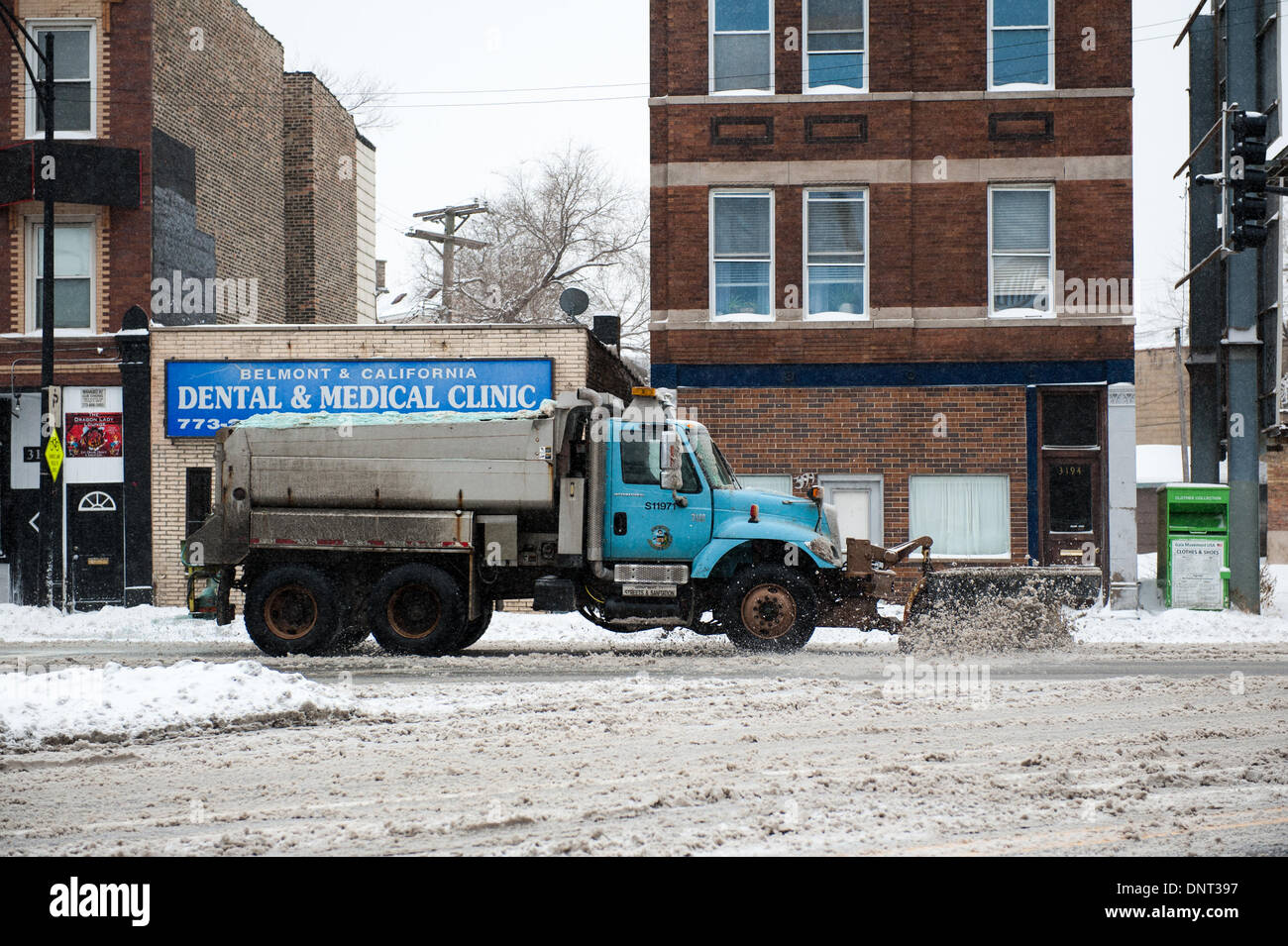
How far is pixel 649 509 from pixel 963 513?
8.84 meters

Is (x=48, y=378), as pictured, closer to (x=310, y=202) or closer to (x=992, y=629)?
(x=310, y=202)

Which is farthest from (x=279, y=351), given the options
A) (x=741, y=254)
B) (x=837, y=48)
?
(x=837, y=48)

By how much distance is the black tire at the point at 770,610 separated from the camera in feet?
49.2

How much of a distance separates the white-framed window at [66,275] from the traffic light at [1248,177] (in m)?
18.1

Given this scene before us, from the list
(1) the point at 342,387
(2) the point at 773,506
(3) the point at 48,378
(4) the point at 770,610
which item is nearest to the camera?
(4) the point at 770,610

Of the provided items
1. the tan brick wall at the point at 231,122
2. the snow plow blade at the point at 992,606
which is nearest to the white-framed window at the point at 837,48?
the snow plow blade at the point at 992,606

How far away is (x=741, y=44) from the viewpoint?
22922 millimetres

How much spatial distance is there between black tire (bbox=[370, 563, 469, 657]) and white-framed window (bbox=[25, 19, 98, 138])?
41.9ft

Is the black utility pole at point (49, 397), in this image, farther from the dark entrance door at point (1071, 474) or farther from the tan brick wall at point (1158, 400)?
the tan brick wall at point (1158, 400)

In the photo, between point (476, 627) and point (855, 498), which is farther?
point (855, 498)

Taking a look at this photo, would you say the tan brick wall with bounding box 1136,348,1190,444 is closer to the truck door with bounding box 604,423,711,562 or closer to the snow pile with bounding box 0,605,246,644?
the snow pile with bounding box 0,605,246,644

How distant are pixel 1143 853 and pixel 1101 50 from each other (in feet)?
64.6

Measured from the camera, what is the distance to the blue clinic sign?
22438mm

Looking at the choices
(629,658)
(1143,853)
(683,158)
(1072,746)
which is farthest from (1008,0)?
(1143,853)
